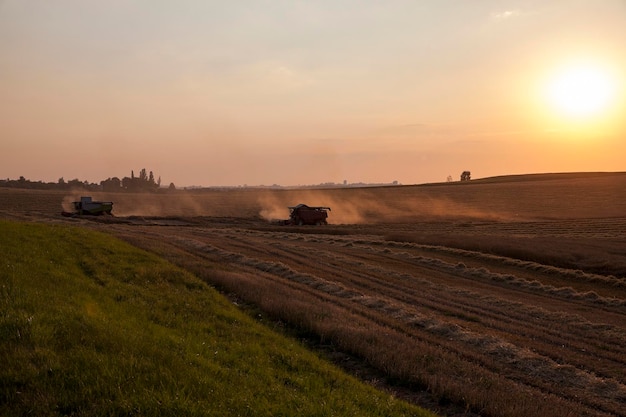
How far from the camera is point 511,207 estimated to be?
8444 cm

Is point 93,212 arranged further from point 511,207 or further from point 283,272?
point 511,207

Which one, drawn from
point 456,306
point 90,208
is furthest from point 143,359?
point 90,208

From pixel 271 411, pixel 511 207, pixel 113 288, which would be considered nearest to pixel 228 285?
pixel 113 288

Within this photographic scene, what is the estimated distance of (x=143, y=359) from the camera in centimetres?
729

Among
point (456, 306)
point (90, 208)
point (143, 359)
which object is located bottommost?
point (456, 306)

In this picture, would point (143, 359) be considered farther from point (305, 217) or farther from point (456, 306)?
point (305, 217)

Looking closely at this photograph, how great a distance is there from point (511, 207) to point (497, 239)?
4970cm

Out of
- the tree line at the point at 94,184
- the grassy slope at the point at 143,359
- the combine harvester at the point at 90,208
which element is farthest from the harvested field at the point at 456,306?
the tree line at the point at 94,184

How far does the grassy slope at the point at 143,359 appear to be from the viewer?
20.0ft

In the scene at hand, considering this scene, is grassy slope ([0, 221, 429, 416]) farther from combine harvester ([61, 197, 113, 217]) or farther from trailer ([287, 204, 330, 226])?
combine harvester ([61, 197, 113, 217])

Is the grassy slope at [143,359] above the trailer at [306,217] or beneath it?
beneath

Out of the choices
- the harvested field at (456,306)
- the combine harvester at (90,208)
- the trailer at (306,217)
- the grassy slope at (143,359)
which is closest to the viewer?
the grassy slope at (143,359)

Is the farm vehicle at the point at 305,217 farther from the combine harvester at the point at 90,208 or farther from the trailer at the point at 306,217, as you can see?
the combine harvester at the point at 90,208

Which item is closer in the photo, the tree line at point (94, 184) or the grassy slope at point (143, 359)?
the grassy slope at point (143, 359)
